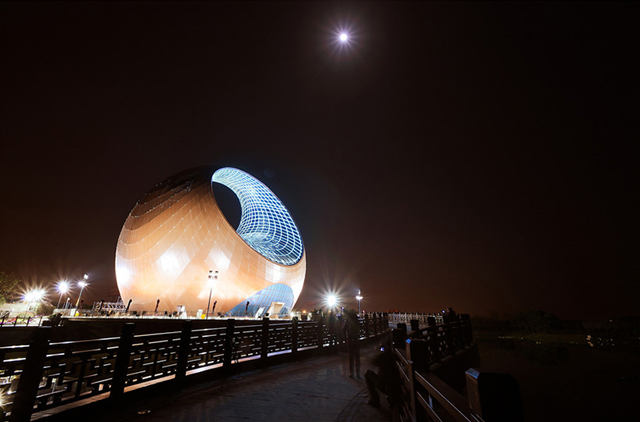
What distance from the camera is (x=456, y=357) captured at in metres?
10.4

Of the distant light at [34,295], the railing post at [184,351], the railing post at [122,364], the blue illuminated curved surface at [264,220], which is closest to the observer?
the railing post at [122,364]

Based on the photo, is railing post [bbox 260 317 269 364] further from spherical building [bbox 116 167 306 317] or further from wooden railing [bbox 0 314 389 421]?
spherical building [bbox 116 167 306 317]

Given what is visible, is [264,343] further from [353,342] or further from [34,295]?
[34,295]

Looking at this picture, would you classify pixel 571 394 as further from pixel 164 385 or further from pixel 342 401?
pixel 164 385

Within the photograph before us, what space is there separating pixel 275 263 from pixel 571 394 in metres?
24.3

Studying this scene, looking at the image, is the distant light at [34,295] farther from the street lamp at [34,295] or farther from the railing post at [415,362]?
the railing post at [415,362]

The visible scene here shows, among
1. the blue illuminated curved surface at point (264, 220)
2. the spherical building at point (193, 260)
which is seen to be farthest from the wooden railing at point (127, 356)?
the blue illuminated curved surface at point (264, 220)

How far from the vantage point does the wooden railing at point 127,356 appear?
3723mm

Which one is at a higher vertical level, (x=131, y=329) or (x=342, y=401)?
(x=131, y=329)

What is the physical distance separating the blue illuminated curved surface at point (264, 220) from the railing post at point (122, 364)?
28724 millimetres

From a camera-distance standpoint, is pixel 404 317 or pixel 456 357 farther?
pixel 404 317

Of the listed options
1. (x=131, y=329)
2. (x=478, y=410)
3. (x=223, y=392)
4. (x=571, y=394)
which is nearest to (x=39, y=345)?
(x=131, y=329)

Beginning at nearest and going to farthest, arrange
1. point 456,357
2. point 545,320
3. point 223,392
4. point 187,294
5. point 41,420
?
1. point 41,420
2. point 223,392
3. point 456,357
4. point 187,294
5. point 545,320

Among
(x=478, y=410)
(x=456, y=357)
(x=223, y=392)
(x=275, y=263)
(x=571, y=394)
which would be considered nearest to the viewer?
(x=478, y=410)
